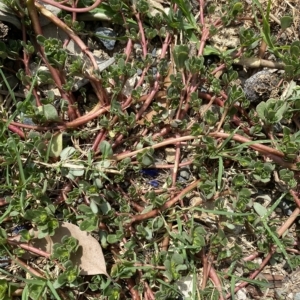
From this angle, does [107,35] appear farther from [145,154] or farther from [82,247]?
[82,247]

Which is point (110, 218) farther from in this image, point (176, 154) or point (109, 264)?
point (176, 154)

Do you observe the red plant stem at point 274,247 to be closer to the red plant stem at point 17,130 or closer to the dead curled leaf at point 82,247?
the dead curled leaf at point 82,247

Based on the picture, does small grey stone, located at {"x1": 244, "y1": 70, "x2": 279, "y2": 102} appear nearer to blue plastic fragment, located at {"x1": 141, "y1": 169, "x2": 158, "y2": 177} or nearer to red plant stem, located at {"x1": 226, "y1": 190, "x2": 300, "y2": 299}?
red plant stem, located at {"x1": 226, "y1": 190, "x2": 300, "y2": 299}

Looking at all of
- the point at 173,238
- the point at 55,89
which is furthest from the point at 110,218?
the point at 55,89

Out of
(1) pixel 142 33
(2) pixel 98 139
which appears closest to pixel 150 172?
(2) pixel 98 139

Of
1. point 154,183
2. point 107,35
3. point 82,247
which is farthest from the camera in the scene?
point 107,35

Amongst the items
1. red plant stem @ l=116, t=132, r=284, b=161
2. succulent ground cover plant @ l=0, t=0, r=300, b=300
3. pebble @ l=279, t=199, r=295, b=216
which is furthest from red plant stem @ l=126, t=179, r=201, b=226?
pebble @ l=279, t=199, r=295, b=216

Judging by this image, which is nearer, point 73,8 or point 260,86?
point 73,8

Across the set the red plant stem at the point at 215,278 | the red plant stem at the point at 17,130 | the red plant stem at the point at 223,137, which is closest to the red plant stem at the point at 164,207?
the red plant stem at the point at 223,137
